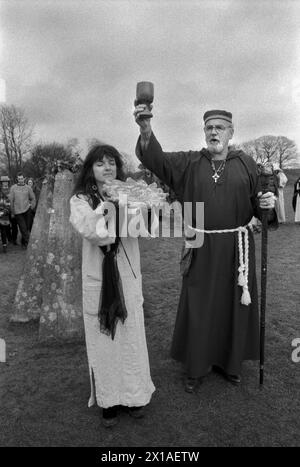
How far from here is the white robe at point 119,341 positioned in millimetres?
2703

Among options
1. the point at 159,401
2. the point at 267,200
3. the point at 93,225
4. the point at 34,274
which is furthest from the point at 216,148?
the point at 34,274

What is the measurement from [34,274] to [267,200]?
343 cm

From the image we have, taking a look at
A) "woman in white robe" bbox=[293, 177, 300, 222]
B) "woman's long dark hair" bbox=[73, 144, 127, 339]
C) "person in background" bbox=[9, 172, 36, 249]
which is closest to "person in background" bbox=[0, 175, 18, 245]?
"person in background" bbox=[9, 172, 36, 249]

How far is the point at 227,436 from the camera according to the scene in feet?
8.82

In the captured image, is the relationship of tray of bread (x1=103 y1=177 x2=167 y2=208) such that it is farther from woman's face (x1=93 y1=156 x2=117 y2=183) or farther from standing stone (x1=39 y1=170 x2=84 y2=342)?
standing stone (x1=39 y1=170 x2=84 y2=342)

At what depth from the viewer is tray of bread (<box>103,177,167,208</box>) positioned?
251cm

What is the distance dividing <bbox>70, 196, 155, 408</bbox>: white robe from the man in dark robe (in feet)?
2.15

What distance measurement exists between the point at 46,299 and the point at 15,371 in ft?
2.79

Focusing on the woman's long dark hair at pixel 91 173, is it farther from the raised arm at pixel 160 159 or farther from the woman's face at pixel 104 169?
the raised arm at pixel 160 159

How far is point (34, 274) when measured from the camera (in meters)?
5.09

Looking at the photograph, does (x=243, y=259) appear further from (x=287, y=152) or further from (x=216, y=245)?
(x=287, y=152)

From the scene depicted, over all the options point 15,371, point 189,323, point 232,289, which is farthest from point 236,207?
point 15,371

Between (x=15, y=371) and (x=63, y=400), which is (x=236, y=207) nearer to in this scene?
(x=63, y=400)

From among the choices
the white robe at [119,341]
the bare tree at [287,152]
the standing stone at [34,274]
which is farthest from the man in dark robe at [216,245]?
the bare tree at [287,152]
